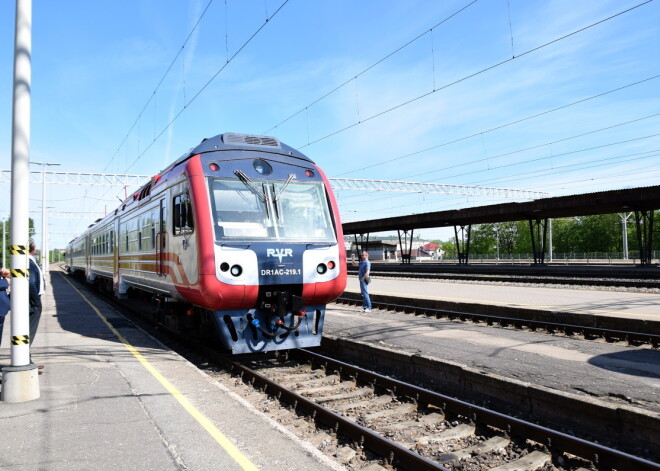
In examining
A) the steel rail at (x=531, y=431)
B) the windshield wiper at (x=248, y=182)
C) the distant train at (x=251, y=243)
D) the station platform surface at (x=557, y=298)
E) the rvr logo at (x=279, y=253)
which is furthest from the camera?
the station platform surface at (x=557, y=298)

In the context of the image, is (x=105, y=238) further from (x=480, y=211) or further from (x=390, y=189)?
(x=390, y=189)

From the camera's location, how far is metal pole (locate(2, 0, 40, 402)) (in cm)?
591

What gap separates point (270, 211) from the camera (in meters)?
8.09

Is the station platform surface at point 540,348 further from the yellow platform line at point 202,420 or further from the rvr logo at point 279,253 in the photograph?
the yellow platform line at point 202,420

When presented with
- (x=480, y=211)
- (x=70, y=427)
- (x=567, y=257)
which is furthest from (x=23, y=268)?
(x=567, y=257)

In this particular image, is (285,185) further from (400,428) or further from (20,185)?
(400,428)

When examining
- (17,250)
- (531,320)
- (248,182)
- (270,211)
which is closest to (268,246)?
(270,211)

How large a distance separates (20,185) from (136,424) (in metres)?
3.21

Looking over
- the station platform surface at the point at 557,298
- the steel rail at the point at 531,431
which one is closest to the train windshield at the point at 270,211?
the steel rail at the point at 531,431

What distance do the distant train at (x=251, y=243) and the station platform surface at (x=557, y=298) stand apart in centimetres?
676

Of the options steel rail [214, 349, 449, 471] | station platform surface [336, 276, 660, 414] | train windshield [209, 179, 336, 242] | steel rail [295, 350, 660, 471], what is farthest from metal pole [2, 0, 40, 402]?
station platform surface [336, 276, 660, 414]

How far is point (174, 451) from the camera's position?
4.30 meters

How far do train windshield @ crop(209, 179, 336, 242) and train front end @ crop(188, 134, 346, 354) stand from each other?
15 millimetres

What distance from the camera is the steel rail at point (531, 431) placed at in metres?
4.07
